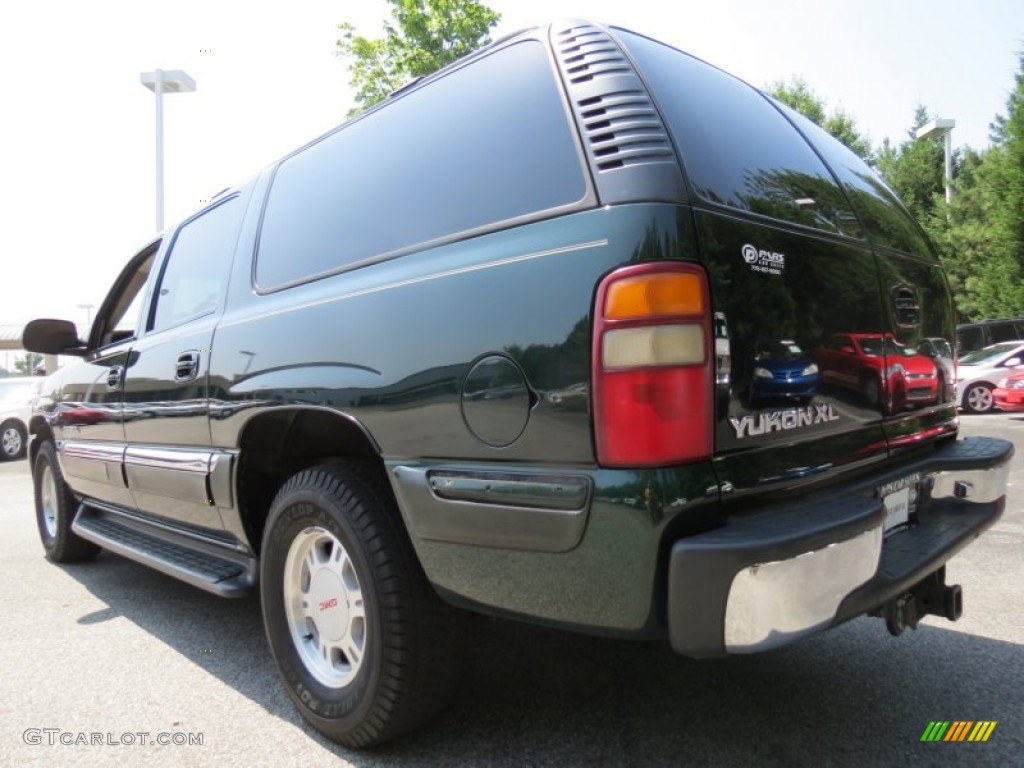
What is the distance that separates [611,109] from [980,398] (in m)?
14.6

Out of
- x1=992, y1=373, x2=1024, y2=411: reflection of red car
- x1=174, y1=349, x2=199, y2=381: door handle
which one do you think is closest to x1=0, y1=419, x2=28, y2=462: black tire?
x1=174, y1=349, x2=199, y2=381: door handle

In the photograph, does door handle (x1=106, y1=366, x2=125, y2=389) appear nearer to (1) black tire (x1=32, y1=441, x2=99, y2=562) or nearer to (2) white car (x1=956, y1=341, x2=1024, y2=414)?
(1) black tire (x1=32, y1=441, x2=99, y2=562)

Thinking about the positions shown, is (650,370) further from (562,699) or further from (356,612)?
(562,699)

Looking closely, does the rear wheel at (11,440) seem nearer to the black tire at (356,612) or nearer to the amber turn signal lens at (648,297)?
the black tire at (356,612)

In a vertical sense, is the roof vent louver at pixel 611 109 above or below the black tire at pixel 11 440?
above

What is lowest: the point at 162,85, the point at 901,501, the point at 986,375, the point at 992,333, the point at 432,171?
the point at 986,375

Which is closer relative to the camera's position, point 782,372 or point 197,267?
point 782,372

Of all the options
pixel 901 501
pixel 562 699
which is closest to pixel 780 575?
pixel 901 501

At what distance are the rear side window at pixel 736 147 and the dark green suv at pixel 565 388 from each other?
0.01 m

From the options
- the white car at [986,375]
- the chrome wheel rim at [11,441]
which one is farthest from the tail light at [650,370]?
the chrome wheel rim at [11,441]

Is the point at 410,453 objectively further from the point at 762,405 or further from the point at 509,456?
the point at 762,405

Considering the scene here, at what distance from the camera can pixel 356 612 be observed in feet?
7.41

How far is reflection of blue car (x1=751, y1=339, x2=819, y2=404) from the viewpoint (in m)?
1.80

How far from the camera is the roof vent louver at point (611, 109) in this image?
176cm
